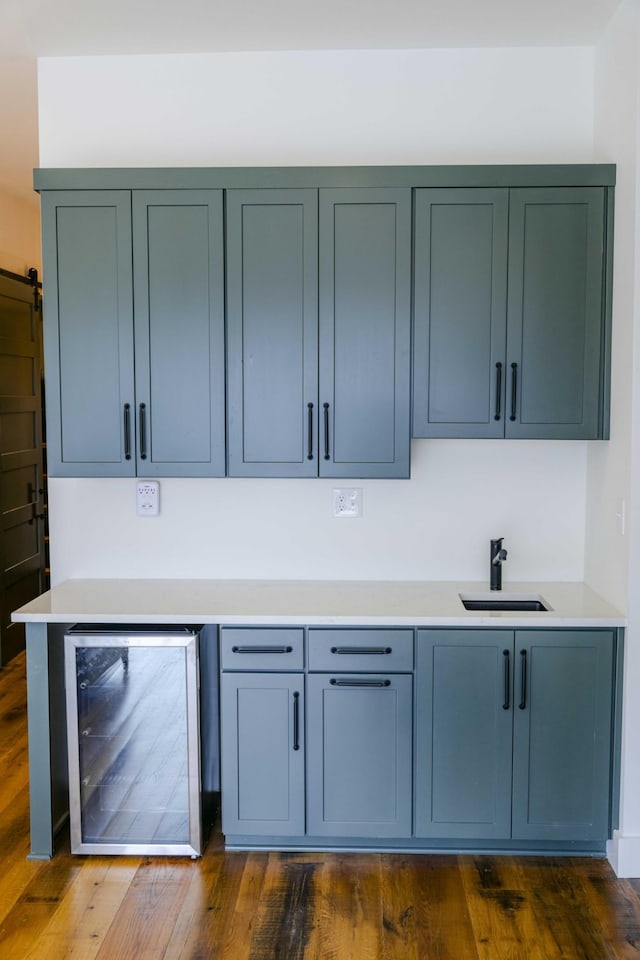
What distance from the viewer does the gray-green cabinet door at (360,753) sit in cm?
285

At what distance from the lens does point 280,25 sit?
299cm

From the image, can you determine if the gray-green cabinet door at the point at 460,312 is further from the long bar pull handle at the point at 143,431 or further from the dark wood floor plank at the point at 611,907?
the dark wood floor plank at the point at 611,907

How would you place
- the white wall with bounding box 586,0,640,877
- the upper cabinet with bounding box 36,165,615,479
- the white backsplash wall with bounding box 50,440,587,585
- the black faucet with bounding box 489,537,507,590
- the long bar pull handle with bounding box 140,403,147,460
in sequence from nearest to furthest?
the white wall with bounding box 586,0,640,877, the upper cabinet with bounding box 36,165,615,479, the long bar pull handle with bounding box 140,403,147,460, the black faucet with bounding box 489,537,507,590, the white backsplash wall with bounding box 50,440,587,585

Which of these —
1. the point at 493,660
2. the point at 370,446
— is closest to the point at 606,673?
the point at 493,660

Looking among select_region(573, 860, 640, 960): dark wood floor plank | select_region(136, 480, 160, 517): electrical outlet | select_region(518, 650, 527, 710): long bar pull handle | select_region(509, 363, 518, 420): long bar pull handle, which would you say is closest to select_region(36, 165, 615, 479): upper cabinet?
select_region(509, 363, 518, 420): long bar pull handle

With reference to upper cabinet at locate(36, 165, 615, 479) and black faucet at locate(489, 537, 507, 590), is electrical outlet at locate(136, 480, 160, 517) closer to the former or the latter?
upper cabinet at locate(36, 165, 615, 479)

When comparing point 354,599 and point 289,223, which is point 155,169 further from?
point 354,599

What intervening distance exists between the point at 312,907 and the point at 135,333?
83.9 inches

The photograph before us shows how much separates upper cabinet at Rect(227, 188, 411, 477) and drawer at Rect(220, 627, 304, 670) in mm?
603

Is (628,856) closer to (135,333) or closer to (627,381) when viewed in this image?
(627,381)

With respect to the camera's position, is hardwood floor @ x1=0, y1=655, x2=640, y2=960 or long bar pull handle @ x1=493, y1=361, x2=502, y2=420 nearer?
hardwood floor @ x1=0, y1=655, x2=640, y2=960

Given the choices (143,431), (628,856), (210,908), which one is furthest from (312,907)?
(143,431)

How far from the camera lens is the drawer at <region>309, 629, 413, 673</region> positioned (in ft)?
9.29

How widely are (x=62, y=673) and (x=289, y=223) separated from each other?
191cm
